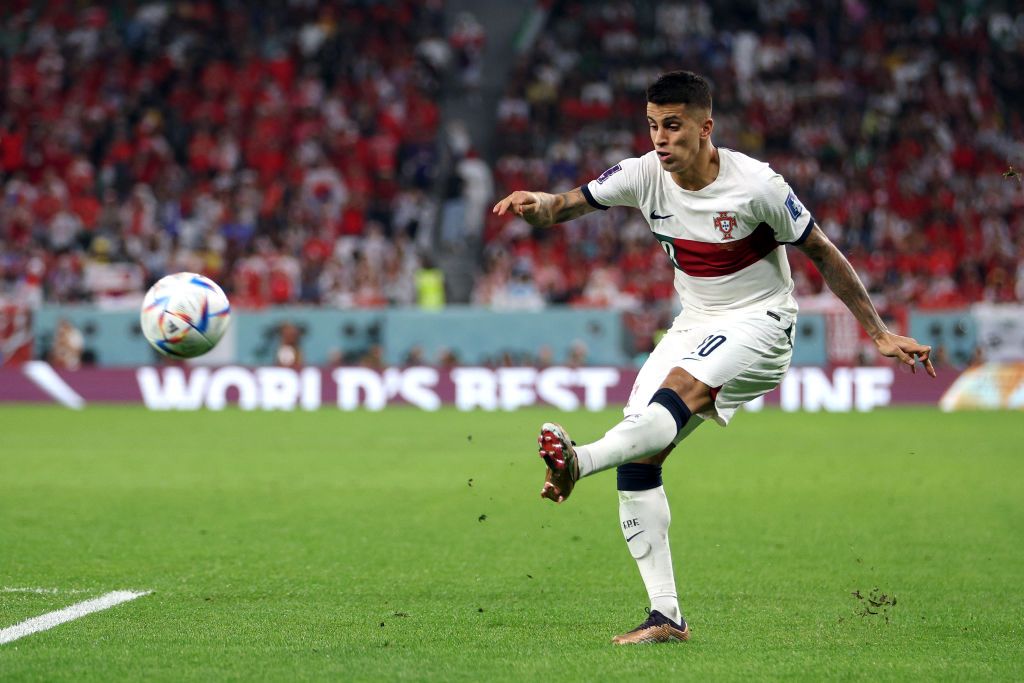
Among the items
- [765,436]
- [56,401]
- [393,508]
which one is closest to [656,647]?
[393,508]

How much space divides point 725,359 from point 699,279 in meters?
0.45

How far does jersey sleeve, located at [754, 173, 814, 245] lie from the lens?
5504 millimetres

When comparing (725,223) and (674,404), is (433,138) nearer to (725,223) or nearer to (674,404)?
(725,223)

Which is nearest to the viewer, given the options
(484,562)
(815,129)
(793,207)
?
(793,207)

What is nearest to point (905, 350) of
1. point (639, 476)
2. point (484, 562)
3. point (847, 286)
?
point (847, 286)

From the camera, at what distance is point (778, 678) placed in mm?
4754

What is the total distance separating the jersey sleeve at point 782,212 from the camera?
18.1 feet

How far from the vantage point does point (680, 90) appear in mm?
5430

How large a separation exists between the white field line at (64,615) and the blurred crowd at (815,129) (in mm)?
16514

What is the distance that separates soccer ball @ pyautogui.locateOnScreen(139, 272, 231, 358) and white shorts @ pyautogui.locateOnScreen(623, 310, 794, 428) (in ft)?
9.63

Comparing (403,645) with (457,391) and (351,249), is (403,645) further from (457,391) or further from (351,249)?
(351,249)

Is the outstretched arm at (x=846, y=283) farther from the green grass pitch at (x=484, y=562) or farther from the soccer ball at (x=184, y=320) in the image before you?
the soccer ball at (x=184, y=320)

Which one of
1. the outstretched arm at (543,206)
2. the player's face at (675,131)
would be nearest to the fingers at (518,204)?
the outstretched arm at (543,206)

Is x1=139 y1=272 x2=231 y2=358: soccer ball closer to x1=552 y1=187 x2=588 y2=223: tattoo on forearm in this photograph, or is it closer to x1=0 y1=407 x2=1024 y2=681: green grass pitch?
x1=0 y1=407 x2=1024 y2=681: green grass pitch
